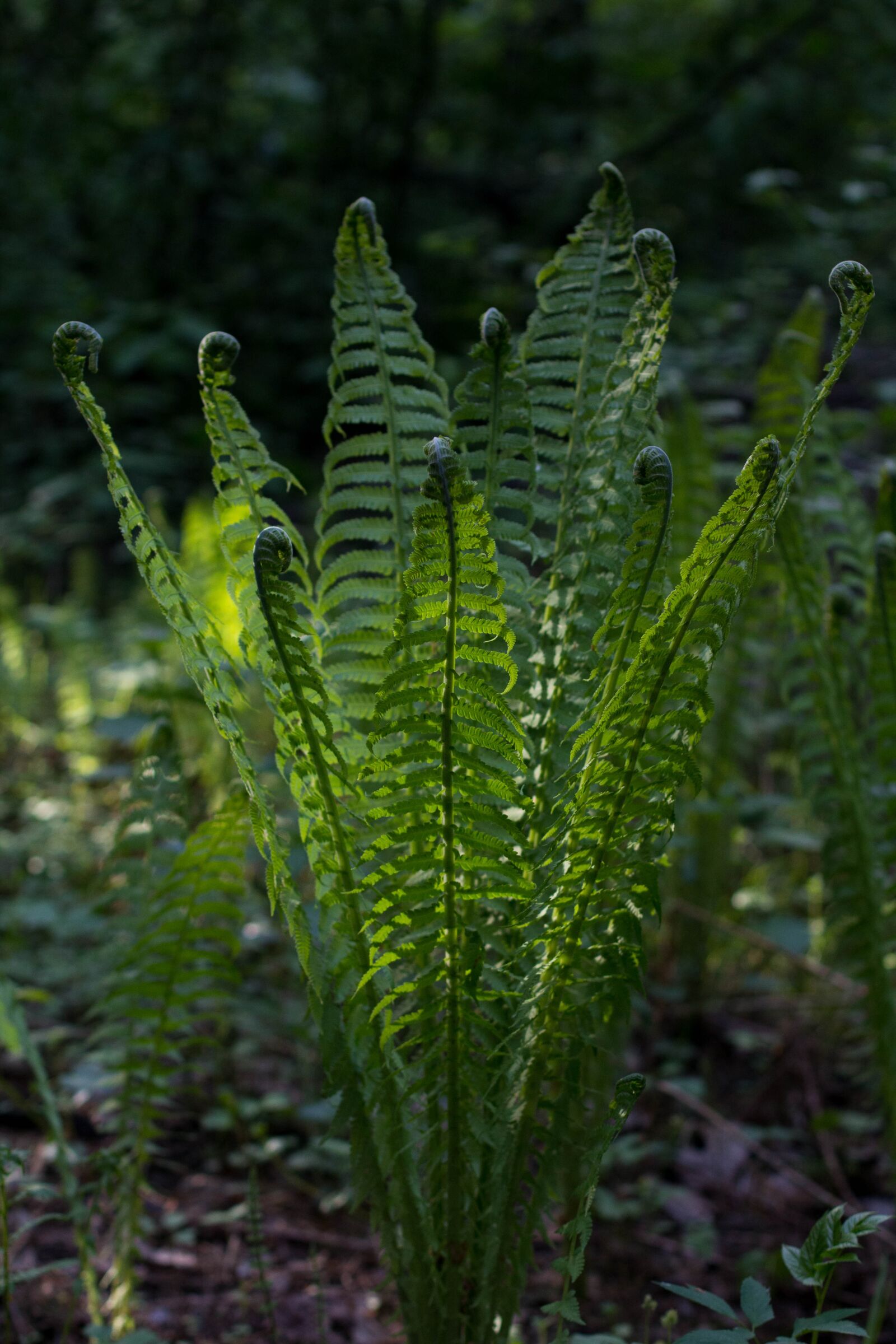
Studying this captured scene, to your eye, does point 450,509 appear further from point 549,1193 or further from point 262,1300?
point 262,1300

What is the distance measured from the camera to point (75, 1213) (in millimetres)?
1177

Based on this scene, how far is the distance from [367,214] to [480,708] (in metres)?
0.53

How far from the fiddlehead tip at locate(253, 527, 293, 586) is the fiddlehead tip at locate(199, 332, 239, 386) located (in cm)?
25

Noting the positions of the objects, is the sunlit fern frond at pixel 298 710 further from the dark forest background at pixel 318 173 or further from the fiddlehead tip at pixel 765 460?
the dark forest background at pixel 318 173

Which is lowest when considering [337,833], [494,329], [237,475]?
[337,833]

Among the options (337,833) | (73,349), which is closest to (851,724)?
(337,833)

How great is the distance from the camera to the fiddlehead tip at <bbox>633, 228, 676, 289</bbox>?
0.97m

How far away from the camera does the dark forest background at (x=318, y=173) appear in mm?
5520

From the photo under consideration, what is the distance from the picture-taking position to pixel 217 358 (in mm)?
963

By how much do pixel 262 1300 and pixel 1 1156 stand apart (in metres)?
0.61

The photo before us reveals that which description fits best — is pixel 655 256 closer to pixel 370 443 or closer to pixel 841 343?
pixel 841 343

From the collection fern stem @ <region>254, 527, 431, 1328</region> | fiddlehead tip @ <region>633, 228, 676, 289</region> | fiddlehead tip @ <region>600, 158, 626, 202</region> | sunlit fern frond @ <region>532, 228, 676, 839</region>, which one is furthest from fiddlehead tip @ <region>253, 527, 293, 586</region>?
fiddlehead tip @ <region>600, 158, 626, 202</region>

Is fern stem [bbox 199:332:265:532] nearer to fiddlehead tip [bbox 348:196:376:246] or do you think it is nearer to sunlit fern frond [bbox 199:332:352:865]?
sunlit fern frond [bbox 199:332:352:865]

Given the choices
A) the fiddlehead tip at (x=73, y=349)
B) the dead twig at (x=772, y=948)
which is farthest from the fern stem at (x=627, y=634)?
the dead twig at (x=772, y=948)
